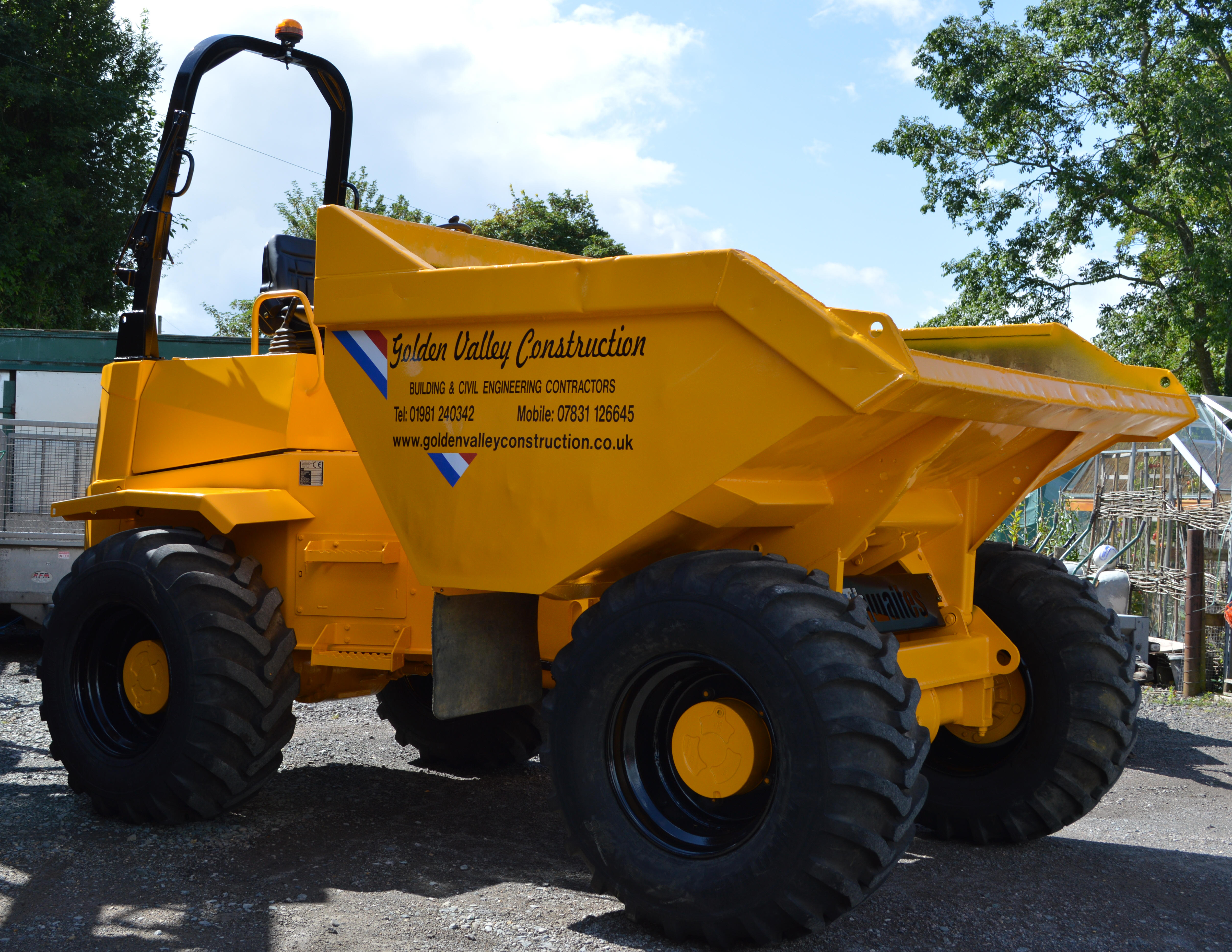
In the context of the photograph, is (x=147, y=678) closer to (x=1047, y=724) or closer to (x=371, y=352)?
(x=371, y=352)

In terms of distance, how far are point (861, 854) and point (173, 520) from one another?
378 centimetres

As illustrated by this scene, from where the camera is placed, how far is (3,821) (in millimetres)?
5109

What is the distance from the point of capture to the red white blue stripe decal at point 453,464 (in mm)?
4266

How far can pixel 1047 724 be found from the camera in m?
4.92

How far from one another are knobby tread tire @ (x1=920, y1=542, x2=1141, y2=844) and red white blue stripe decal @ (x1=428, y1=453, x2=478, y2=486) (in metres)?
2.45

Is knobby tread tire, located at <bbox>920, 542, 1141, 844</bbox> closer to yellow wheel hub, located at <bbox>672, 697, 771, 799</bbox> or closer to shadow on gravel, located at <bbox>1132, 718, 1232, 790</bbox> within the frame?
yellow wheel hub, located at <bbox>672, 697, 771, 799</bbox>

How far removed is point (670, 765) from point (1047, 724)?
1.87m

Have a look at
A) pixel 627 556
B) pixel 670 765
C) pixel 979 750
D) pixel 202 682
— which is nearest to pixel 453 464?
pixel 627 556

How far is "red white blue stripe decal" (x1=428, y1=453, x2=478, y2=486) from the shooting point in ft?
14.0

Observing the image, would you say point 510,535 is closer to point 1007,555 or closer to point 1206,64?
point 1007,555

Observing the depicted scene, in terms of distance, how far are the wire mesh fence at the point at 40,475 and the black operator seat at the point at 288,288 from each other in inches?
225

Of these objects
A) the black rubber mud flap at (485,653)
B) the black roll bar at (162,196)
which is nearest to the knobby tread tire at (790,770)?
the black rubber mud flap at (485,653)

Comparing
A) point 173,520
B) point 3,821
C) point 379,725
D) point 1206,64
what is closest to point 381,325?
point 173,520

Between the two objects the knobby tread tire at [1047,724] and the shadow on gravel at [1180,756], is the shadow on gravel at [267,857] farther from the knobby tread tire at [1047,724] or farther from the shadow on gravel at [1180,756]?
the shadow on gravel at [1180,756]
